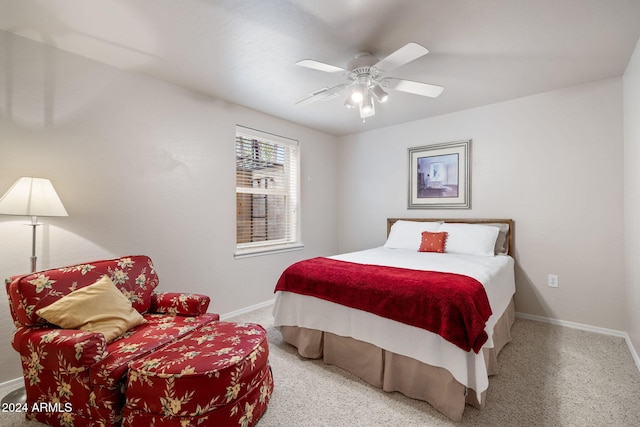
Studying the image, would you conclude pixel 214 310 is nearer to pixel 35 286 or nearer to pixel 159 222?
pixel 159 222

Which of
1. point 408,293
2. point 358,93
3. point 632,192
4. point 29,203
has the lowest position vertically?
point 408,293

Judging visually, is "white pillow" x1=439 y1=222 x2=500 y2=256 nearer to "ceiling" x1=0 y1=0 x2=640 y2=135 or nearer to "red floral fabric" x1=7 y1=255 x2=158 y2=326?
"ceiling" x1=0 y1=0 x2=640 y2=135

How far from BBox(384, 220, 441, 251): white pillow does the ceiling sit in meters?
1.57

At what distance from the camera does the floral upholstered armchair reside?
144cm

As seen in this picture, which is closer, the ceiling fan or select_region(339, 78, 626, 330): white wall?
the ceiling fan

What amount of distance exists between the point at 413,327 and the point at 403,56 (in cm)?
170

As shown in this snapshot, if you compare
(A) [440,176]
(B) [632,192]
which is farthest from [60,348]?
(B) [632,192]

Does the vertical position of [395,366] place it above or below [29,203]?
below

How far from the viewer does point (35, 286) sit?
1.65 m

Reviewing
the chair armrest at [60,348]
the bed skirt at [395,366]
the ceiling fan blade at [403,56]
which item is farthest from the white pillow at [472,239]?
the chair armrest at [60,348]

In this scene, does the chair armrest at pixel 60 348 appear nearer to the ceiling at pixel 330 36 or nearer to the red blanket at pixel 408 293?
the red blanket at pixel 408 293

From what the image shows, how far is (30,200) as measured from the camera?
70.7 inches

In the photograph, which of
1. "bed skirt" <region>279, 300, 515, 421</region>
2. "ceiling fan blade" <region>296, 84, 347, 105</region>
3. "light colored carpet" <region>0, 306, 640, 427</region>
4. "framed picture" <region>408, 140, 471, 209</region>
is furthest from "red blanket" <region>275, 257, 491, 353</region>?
"framed picture" <region>408, 140, 471, 209</region>

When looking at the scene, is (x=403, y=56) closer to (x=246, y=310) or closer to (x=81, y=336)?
(x=81, y=336)
